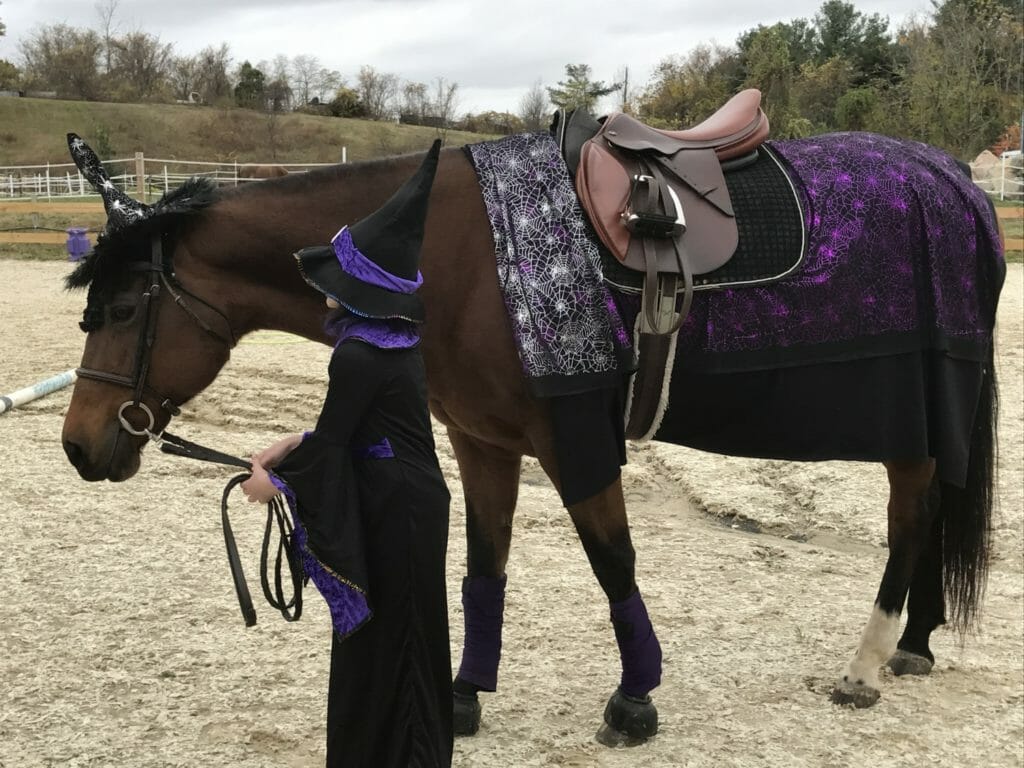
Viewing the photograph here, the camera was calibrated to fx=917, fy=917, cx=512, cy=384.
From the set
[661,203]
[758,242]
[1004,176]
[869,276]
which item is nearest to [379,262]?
[661,203]

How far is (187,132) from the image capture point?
4516cm

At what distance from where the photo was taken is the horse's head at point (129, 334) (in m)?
2.63

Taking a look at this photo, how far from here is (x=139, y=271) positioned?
265 cm

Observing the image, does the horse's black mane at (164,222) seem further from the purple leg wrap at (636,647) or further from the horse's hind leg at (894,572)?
the horse's hind leg at (894,572)

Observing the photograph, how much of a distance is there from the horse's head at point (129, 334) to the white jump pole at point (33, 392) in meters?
4.20

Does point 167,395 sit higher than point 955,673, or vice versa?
point 167,395

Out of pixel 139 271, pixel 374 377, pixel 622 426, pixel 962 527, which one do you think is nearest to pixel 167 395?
pixel 139 271

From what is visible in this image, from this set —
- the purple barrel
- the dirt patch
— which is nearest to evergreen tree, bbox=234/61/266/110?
the purple barrel

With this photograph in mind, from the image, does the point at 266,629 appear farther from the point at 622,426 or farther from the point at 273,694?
the point at 622,426

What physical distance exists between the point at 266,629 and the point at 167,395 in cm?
140

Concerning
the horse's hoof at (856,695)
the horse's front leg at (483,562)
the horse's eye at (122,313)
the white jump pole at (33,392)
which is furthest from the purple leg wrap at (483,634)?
the white jump pole at (33,392)

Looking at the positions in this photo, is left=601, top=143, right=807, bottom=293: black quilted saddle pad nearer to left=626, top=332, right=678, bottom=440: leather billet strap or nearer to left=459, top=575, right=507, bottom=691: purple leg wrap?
left=626, top=332, right=678, bottom=440: leather billet strap

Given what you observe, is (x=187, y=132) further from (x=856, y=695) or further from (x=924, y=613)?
(x=856, y=695)

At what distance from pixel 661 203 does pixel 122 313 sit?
1626 millimetres
